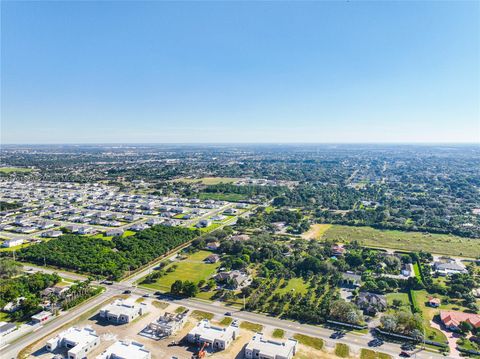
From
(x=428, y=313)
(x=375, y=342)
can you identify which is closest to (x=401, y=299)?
(x=428, y=313)

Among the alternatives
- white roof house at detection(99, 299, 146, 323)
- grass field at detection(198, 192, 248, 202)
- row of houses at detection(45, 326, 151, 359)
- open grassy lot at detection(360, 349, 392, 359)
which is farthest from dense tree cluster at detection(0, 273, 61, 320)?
grass field at detection(198, 192, 248, 202)

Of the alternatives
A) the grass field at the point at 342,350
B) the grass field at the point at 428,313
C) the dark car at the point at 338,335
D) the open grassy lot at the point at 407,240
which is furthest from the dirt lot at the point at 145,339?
the open grassy lot at the point at 407,240

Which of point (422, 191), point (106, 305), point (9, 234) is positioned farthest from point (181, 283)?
point (422, 191)

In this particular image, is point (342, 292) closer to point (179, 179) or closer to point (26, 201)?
point (26, 201)

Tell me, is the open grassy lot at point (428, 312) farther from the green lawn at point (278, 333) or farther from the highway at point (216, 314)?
the green lawn at point (278, 333)

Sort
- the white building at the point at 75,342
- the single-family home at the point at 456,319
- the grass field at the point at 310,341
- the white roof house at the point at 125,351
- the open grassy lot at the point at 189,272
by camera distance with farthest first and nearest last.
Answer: the open grassy lot at the point at 189,272 < the single-family home at the point at 456,319 < the grass field at the point at 310,341 < the white building at the point at 75,342 < the white roof house at the point at 125,351
